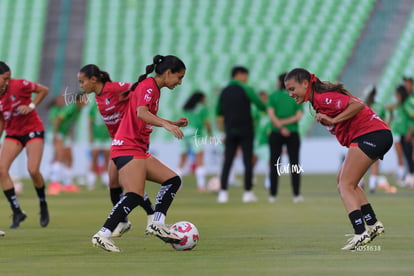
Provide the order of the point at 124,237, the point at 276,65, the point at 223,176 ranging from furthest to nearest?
the point at 276,65
the point at 223,176
the point at 124,237

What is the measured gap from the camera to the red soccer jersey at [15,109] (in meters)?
12.1

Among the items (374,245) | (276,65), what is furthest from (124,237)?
(276,65)

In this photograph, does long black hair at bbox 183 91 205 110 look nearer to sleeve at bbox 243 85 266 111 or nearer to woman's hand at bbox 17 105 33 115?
sleeve at bbox 243 85 266 111

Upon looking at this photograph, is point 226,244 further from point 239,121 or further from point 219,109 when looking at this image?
point 219,109

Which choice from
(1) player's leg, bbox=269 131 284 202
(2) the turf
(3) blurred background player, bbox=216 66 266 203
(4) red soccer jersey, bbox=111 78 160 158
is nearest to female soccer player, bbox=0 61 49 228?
(2) the turf

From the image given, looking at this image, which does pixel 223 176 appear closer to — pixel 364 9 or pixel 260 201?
pixel 260 201

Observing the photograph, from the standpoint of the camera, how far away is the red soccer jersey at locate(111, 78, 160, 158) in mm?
9227

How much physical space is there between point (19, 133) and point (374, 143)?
490cm

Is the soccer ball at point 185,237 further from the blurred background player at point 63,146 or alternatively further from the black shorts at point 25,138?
the blurred background player at point 63,146

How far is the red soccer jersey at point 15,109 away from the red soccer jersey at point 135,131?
3.13m

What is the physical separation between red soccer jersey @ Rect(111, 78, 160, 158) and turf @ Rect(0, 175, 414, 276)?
93 centimetres

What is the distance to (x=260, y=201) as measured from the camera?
17922mm

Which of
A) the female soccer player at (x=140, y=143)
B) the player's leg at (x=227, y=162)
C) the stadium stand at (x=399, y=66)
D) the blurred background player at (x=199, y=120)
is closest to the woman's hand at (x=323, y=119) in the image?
the female soccer player at (x=140, y=143)

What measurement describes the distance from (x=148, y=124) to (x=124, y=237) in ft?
6.30
